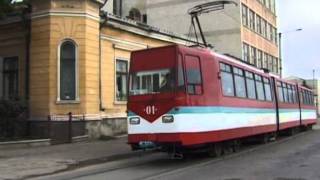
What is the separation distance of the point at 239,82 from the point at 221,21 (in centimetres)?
3319

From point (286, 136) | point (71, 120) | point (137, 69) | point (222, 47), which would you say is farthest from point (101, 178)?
point (222, 47)

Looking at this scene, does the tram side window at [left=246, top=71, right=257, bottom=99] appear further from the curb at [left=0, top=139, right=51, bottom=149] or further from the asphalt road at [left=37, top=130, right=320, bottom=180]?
the curb at [left=0, top=139, right=51, bottom=149]

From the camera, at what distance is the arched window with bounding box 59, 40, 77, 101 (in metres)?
26.4

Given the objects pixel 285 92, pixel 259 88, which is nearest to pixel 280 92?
pixel 285 92

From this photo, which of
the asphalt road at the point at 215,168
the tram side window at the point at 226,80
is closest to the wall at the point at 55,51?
the asphalt road at the point at 215,168

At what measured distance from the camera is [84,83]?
26.4m

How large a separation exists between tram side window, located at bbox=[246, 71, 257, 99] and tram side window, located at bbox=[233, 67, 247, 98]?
638mm

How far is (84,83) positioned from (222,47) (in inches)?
1153

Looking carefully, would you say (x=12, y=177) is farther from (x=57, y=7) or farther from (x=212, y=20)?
(x=212, y=20)

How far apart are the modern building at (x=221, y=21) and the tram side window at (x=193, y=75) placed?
32920 mm

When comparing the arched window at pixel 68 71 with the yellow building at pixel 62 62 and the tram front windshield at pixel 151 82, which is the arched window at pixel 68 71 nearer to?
the yellow building at pixel 62 62

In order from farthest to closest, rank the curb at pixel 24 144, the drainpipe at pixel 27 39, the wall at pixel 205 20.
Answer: the wall at pixel 205 20 → the drainpipe at pixel 27 39 → the curb at pixel 24 144

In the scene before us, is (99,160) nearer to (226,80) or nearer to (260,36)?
(226,80)

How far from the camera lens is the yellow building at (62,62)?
2619 cm
